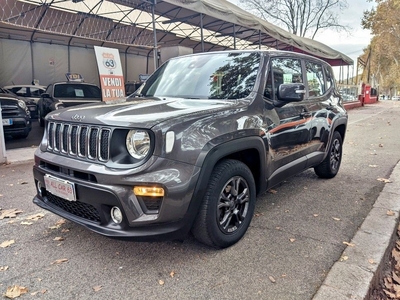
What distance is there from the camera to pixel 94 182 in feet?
7.57

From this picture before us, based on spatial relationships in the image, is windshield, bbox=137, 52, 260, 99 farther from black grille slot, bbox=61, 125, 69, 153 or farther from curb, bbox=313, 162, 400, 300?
curb, bbox=313, 162, 400, 300

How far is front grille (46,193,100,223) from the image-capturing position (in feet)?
7.99

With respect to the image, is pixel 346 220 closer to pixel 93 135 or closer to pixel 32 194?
pixel 93 135

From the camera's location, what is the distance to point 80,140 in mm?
2508

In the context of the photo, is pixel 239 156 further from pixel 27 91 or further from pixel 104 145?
pixel 27 91

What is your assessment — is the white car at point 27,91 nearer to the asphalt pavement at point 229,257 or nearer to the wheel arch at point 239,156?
the asphalt pavement at point 229,257

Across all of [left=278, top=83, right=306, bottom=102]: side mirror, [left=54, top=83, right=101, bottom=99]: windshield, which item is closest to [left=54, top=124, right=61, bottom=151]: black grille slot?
[left=278, top=83, right=306, bottom=102]: side mirror

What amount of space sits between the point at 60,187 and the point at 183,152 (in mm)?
1045

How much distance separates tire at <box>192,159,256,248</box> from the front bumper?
0.17m

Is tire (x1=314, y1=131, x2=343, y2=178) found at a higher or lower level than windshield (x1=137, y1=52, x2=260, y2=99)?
lower

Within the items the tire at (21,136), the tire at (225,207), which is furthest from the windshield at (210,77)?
the tire at (21,136)

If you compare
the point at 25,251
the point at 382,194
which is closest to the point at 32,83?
the point at 25,251

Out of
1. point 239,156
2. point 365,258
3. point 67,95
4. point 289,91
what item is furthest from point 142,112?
point 67,95

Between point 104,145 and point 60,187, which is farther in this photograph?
point 60,187
